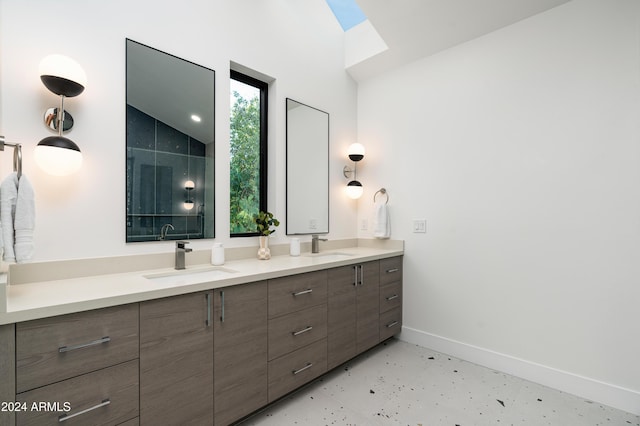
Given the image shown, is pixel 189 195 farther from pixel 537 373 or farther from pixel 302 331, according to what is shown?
pixel 537 373

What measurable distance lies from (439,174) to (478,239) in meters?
→ 0.62

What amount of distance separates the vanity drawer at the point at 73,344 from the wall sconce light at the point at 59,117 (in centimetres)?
71

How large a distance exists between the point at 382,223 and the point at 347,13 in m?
2.05

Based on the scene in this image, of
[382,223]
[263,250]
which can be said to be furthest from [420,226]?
[263,250]

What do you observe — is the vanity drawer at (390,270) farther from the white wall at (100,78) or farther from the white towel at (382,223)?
the white wall at (100,78)

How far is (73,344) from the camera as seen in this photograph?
1.06 meters

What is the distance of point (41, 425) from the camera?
1.00 m

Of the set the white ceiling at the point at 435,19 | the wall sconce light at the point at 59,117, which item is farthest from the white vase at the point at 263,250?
the white ceiling at the point at 435,19

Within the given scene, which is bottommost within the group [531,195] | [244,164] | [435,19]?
[531,195]

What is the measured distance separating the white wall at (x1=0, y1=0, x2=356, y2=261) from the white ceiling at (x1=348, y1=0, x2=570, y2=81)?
90 centimetres

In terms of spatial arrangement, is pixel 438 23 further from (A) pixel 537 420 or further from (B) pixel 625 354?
(A) pixel 537 420

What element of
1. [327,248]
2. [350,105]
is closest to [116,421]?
[327,248]

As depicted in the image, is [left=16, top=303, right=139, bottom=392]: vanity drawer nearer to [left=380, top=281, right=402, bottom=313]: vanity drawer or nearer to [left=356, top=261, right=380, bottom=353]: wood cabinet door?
[left=356, top=261, right=380, bottom=353]: wood cabinet door

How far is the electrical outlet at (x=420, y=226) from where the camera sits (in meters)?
2.68
